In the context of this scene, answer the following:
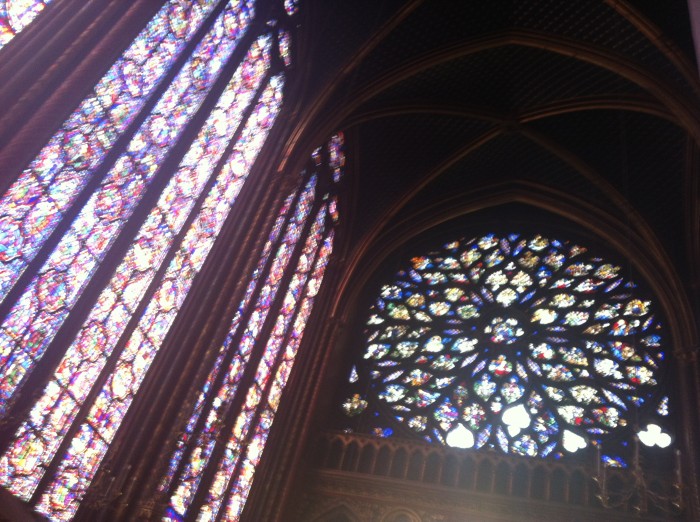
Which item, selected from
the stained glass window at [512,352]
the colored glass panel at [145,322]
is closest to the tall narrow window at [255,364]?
the colored glass panel at [145,322]

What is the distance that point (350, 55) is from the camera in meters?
10.2

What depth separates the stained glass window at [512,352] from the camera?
10547mm

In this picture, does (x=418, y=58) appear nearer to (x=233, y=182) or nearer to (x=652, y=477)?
(x=233, y=182)

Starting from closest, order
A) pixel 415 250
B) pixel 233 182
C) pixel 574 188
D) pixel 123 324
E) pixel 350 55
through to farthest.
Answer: pixel 123 324, pixel 233 182, pixel 350 55, pixel 574 188, pixel 415 250

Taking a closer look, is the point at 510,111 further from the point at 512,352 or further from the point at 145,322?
the point at 145,322

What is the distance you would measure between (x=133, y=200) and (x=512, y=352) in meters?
6.84

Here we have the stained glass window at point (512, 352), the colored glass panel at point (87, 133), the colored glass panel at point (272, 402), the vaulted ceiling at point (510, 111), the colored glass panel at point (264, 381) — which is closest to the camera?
the colored glass panel at point (87, 133)

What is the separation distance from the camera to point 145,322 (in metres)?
7.14

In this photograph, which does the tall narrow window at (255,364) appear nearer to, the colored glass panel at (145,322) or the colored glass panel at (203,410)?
the colored glass panel at (203,410)

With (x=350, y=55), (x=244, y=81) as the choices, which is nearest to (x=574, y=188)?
(x=350, y=55)

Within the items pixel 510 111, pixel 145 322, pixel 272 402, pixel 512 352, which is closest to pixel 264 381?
pixel 272 402

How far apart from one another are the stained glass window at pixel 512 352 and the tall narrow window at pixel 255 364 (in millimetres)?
1559

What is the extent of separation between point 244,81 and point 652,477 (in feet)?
23.5

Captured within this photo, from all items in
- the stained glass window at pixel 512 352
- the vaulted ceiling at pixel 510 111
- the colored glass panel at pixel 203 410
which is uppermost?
the vaulted ceiling at pixel 510 111
